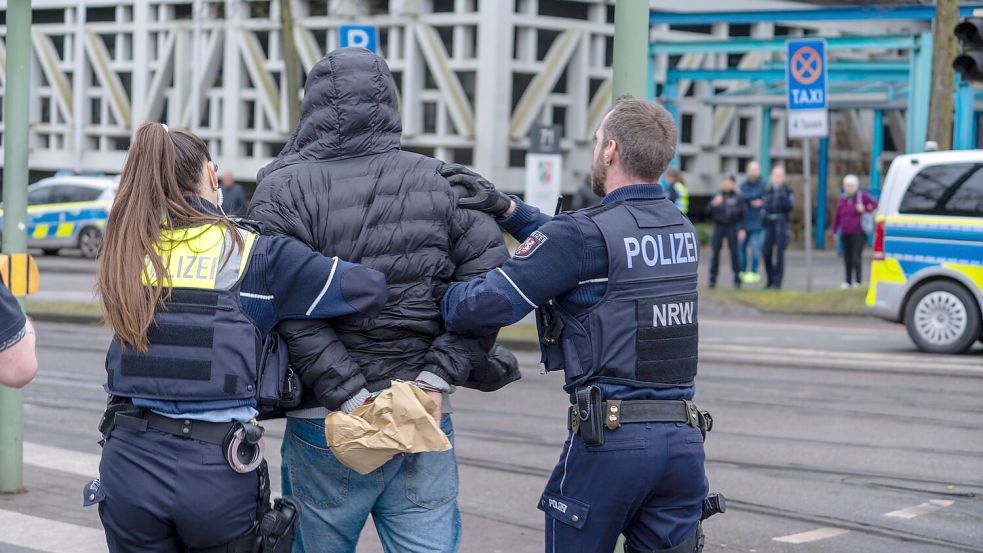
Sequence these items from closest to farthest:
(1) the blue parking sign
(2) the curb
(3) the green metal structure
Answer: (1) the blue parking sign, (2) the curb, (3) the green metal structure

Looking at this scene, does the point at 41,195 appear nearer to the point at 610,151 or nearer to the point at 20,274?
the point at 20,274

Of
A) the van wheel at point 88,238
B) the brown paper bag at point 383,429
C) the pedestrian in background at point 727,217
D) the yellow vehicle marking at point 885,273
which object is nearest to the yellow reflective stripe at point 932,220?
the yellow vehicle marking at point 885,273

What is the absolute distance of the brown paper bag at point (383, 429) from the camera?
12.1ft

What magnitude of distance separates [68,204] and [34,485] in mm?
23016

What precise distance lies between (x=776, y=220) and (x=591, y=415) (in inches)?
750

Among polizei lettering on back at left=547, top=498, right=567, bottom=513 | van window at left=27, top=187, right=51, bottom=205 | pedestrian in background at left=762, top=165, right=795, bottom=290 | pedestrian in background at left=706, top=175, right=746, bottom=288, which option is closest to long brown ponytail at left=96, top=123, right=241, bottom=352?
polizei lettering on back at left=547, top=498, right=567, bottom=513

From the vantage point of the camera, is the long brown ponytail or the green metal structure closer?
the long brown ponytail

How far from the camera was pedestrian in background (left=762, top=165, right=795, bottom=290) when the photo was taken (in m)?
22.3

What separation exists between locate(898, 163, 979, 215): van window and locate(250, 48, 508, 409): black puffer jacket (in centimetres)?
1175

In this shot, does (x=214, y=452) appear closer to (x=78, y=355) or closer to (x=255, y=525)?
(x=255, y=525)

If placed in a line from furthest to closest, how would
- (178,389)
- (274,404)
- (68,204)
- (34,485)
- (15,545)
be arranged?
(68,204) → (34,485) → (15,545) → (274,404) → (178,389)

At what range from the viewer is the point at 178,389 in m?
3.50

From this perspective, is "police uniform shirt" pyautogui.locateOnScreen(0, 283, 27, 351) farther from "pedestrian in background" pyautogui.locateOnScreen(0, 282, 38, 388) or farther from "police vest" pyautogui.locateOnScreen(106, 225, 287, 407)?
"police vest" pyautogui.locateOnScreen(106, 225, 287, 407)

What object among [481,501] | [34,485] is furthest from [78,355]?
[481,501]
